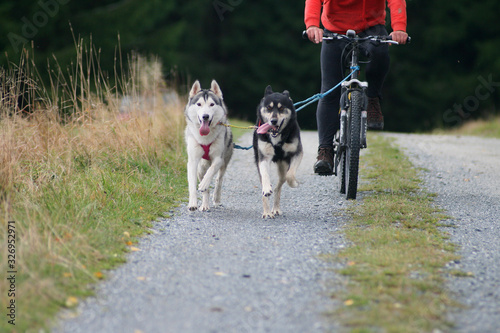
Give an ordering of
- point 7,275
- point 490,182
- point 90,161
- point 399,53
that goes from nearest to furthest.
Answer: point 7,275, point 90,161, point 490,182, point 399,53

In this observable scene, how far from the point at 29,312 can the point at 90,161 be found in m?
3.49

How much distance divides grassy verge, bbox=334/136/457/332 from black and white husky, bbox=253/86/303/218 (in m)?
0.66

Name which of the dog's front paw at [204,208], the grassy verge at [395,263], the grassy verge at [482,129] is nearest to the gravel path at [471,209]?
the grassy verge at [395,263]

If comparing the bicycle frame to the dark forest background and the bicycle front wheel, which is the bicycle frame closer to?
the bicycle front wheel

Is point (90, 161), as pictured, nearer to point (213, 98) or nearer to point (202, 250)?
point (213, 98)

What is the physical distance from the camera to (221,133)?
5.14m

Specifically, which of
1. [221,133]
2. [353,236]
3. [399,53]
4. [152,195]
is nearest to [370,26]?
[221,133]

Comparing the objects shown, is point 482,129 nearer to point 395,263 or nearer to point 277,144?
point 277,144

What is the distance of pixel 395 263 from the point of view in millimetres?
3295

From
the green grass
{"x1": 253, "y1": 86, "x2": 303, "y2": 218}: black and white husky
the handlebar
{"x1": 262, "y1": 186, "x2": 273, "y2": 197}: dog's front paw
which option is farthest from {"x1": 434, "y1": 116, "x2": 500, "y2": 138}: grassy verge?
the green grass

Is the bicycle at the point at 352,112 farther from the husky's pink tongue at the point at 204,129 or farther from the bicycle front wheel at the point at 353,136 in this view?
the husky's pink tongue at the point at 204,129

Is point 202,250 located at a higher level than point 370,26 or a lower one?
lower

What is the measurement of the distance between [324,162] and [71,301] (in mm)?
2946

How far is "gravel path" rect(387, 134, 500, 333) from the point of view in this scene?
2.76 metres
